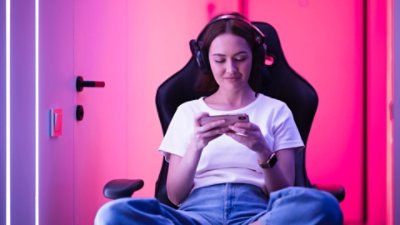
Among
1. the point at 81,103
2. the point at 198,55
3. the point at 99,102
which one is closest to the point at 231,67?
the point at 198,55

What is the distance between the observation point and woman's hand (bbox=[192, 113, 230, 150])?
4.36 ft

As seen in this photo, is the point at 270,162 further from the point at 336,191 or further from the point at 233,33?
the point at 233,33

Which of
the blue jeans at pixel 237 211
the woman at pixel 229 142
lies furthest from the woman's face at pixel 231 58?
the blue jeans at pixel 237 211

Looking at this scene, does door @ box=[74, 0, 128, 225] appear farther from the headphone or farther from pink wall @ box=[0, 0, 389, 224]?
the headphone

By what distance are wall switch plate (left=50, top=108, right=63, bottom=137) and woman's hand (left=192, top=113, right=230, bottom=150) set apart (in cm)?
61

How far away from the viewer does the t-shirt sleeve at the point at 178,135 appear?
152cm

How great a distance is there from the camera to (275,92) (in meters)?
1.68

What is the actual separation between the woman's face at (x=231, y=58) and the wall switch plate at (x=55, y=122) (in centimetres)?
62

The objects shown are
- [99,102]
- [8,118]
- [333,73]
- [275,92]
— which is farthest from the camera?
[333,73]

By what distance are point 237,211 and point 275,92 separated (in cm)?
53

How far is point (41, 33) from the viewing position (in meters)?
1.64

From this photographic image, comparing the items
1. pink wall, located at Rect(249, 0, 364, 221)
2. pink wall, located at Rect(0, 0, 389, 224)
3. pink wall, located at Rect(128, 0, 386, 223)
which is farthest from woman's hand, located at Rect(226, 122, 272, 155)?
pink wall, located at Rect(249, 0, 364, 221)

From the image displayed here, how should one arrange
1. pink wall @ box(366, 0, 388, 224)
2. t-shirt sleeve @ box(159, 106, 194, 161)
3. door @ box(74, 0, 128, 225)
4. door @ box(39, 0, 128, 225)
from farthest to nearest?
pink wall @ box(366, 0, 388, 224) → door @ box(74, 0, 128, 225) → door @ box(39, 0, 128, 225) → t-shirt sleeve @ box(159, 106, 194, 161)

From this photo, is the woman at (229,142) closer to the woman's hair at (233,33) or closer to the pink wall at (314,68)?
the woman's hair at (233,33)
